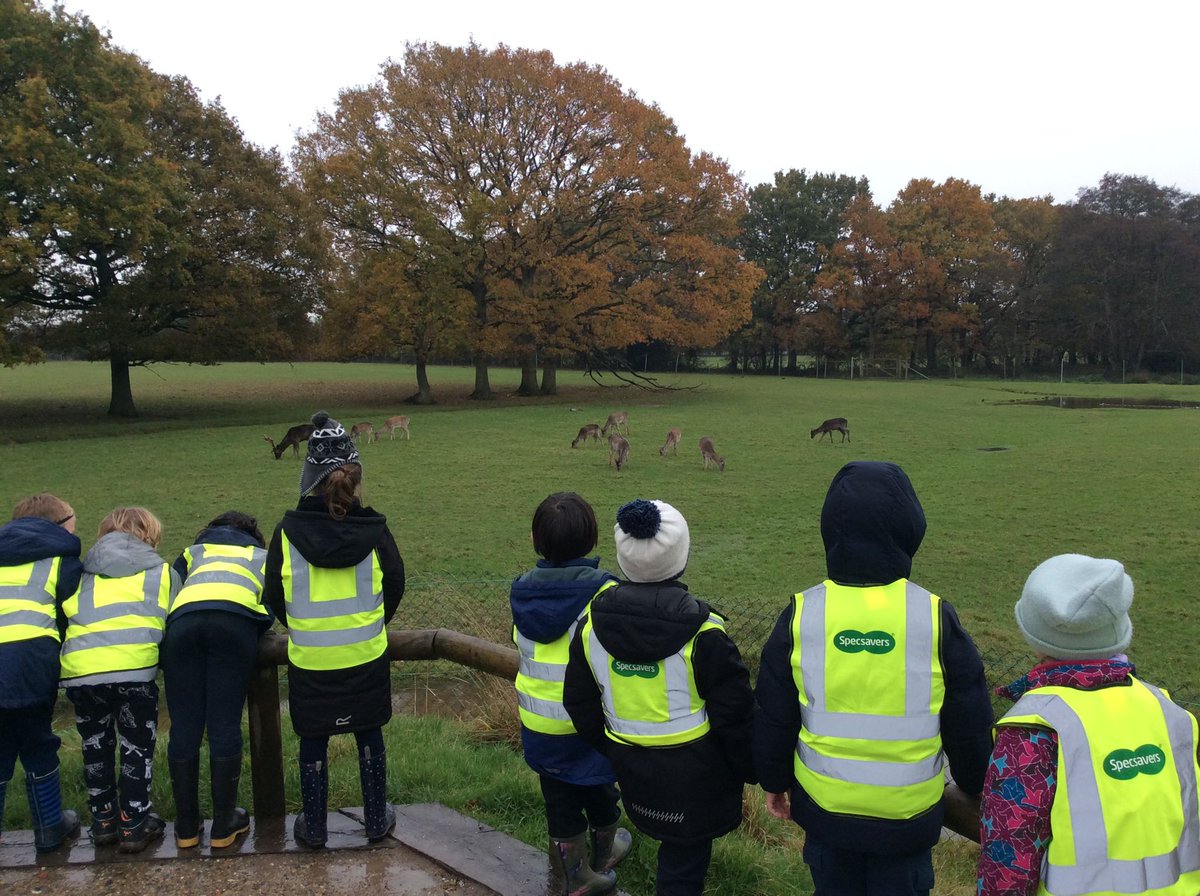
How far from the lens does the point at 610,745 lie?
264cm

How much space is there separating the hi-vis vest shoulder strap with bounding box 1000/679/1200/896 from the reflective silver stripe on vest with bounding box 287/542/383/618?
2297mm

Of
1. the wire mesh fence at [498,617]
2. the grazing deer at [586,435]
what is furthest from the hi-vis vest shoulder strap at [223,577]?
the grazing deer at [586,435]

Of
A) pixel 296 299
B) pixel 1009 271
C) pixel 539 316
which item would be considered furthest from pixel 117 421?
pixel 1009 271

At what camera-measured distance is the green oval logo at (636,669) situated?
2.49 meters

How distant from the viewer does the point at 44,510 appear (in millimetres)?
3516

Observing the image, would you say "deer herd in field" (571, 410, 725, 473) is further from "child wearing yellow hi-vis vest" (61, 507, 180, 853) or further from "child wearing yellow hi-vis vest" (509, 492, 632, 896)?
"child wearing yellow hi-vis vest" (509, 492, 632, 896)

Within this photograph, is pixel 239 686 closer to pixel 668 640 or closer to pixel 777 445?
pixel 668 640

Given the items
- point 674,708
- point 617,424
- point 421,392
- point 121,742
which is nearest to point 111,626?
point 121,742

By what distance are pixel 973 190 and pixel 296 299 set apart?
46460 mm

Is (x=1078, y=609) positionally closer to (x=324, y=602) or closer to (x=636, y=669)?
(x=636, y=669)

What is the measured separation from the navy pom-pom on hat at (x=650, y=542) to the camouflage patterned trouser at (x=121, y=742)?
2112 millimetres

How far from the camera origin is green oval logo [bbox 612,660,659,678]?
2494 millimetres

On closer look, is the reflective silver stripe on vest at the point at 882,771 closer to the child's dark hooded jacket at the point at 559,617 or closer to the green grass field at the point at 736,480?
the child's dark hooded jacket at the point at 559,617

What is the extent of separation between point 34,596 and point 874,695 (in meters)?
2.99
